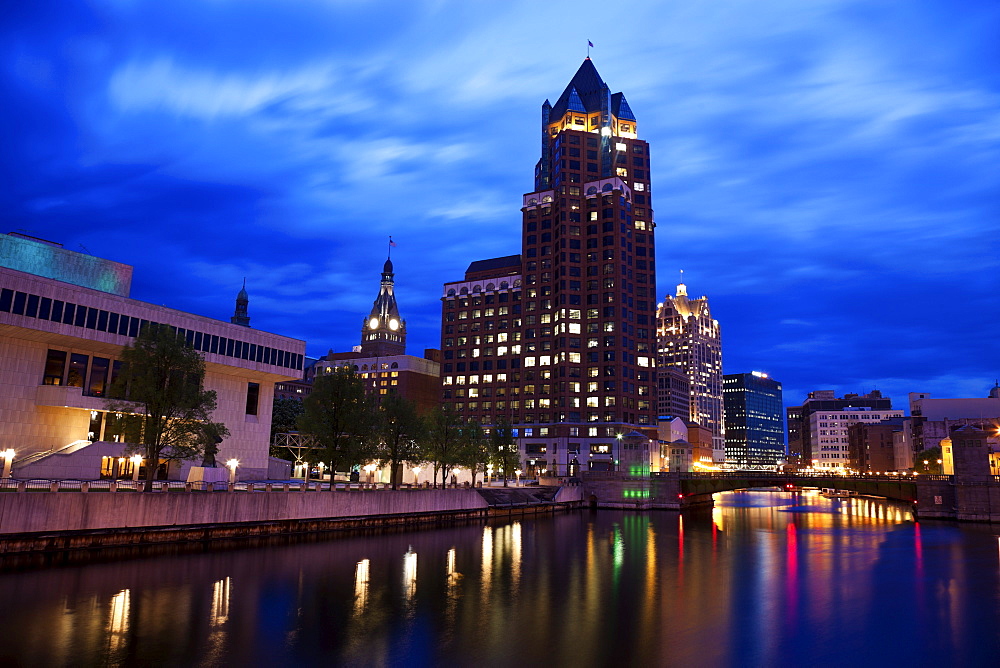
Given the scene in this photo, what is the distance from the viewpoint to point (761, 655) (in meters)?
32.1

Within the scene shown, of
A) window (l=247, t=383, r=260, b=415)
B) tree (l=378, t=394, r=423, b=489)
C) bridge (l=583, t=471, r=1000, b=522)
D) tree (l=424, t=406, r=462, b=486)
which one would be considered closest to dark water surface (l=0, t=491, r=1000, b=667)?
tree (l=378, t=394, r=423, b=489)

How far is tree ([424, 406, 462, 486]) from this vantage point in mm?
106750

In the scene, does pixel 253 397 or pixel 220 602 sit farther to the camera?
pixel 253 397

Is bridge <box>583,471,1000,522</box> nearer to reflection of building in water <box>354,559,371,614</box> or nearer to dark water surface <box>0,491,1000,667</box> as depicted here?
dark water surface <box>0,491,1000,667</box>

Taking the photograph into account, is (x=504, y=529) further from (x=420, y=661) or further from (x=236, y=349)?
(x=420, y=661)

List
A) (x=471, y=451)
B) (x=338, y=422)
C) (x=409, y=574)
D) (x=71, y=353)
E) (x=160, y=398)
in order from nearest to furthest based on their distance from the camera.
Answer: (x=409, y=574)
(x=160, y=398)
(x=71, y=353)
(x=338, y=422)
(x=471, y=451)

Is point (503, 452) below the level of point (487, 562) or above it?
above

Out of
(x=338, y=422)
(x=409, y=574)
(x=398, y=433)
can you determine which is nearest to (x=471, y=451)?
(x=398, y=433)

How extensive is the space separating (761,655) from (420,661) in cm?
1595

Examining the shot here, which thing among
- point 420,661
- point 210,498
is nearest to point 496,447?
point 210,498

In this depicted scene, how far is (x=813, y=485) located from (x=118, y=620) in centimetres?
11966

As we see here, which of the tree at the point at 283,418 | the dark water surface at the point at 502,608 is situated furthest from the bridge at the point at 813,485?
the tree at the point at 283,418

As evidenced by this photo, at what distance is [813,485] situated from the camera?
125 meters

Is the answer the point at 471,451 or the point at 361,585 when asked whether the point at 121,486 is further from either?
the point at 471,451
